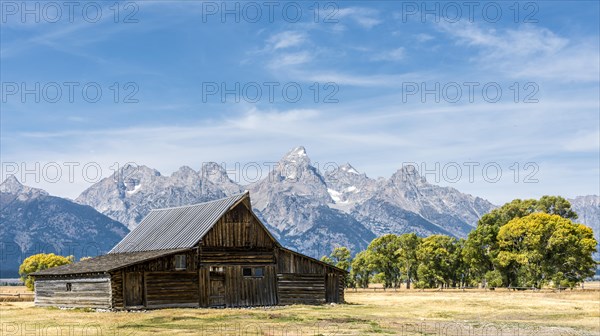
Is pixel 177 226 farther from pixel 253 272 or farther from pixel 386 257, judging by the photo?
pixel 386 257

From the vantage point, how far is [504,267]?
3730 inches

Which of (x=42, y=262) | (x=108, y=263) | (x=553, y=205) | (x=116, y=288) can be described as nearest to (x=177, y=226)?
(x=108, y=263)

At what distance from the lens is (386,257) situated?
113125mm

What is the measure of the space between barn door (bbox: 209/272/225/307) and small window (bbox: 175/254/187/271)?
8.01 ft

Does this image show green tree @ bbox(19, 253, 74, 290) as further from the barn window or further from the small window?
the barn window

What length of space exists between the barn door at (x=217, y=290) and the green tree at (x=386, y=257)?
A: 58920 millimetres

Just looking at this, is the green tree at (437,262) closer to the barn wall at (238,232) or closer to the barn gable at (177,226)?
the barn gable at (177,226)

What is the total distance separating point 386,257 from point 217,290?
196ft

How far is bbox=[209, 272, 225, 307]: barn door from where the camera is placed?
56.1 m

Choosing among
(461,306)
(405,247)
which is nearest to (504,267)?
(405,247)

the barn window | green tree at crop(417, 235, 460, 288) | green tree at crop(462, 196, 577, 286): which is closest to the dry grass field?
the barn window

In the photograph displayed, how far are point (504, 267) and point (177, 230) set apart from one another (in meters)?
49.8

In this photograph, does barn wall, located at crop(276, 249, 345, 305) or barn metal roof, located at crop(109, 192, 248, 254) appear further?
barn wall, located at crop(276, 249, 345, 305)

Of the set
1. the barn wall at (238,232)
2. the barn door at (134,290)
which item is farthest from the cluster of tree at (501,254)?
the barn door at (134,290)
